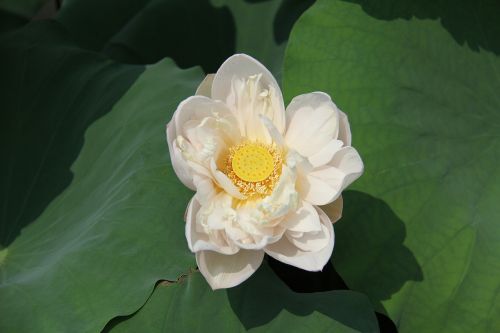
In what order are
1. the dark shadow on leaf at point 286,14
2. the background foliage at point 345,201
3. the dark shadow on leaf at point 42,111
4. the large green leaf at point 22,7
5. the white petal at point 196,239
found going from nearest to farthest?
the white petal at point 196,239 → the background foliage at point 345,201 → the dark shadow on leaf at point 42,111 → the dark shadow on leaf at point 286,14 → the large green leaf at point 22,7

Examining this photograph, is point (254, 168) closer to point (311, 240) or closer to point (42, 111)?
point (311, 240)

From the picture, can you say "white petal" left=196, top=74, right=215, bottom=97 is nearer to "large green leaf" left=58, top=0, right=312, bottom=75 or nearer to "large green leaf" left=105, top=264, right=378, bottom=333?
"large green leaf" left=105, top=264, right=378, bottom=333

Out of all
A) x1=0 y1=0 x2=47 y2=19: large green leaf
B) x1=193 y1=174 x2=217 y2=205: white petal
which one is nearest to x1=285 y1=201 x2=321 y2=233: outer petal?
x1=193 y1=174 x2=217 y2=205: white petal

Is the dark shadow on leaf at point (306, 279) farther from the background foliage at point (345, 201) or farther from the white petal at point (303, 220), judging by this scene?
the white petal at point (303, 220)

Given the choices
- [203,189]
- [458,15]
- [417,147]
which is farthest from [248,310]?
[458,15]

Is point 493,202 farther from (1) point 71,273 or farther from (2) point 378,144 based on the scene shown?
(1) point 71,273

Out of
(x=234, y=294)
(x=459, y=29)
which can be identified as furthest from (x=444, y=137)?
(x=234, y=294)

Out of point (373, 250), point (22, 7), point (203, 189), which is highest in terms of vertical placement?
point (203, 189)

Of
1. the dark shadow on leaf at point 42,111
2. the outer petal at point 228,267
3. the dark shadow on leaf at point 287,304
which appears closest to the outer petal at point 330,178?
the outer petal at point 228,267
